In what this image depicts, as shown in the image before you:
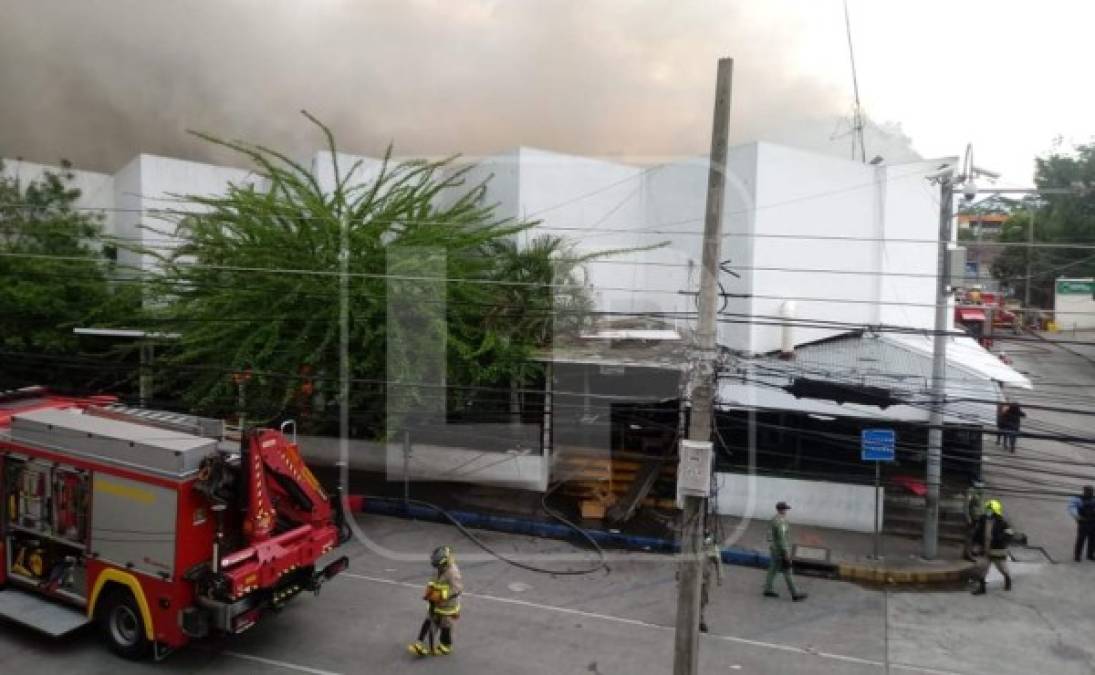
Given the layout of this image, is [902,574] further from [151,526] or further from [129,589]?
[129,589]

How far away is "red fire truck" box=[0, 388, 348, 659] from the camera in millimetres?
7066

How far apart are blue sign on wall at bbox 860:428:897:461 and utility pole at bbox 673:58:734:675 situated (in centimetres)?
527

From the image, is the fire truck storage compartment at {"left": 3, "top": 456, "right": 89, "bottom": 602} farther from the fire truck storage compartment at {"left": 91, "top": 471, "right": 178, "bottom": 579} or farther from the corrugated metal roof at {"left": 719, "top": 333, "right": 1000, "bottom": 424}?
the corrugated metal roof at {"left": 719, "top": 333, "right": 1000, "bottom": 424}

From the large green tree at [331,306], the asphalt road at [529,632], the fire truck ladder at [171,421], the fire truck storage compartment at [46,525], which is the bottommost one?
the asphalt road at [529,632]

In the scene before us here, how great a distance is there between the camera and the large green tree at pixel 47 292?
14.5 m

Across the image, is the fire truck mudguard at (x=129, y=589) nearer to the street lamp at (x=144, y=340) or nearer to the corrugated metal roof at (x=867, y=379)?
the street lamp at (x=144, y=340)

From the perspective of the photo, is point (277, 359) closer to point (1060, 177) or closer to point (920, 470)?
point (920, 470)

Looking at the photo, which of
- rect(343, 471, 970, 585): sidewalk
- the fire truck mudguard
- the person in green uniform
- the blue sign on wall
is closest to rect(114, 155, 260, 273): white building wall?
rect(343, 471, 970, 585): sidewalk

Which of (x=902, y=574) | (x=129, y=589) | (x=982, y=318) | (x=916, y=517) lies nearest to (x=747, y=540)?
(x=902, y=574)

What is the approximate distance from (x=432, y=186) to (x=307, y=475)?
664 centimetres

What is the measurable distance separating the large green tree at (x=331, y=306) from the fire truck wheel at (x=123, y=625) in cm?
411

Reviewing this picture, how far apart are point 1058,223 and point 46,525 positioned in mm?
35545

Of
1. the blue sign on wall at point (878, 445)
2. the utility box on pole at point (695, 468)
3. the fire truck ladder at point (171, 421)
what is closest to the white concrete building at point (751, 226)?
the blue sign on wall at point (878, 445)

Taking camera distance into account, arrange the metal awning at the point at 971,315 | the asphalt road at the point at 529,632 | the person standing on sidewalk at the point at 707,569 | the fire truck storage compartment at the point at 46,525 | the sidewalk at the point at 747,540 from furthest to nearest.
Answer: the metal awning at the point at 971,315, the sidewalk at the point at 747,540, the person standing on sidewalk at the point at 707,569, the fire truck storage compartment at the point at 46,525, the asphalt road at the point at 529,632
